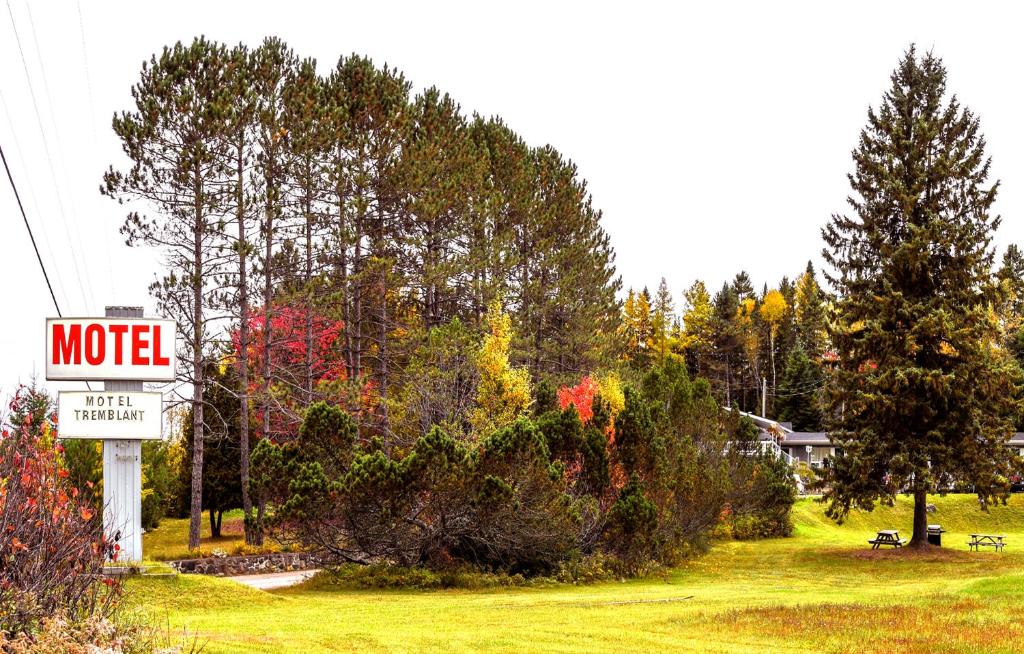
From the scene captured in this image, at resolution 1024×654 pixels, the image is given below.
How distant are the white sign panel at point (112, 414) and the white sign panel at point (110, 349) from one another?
0.31m

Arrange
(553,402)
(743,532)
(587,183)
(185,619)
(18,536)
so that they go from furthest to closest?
(587,183), (743,532), (553,402), (185,619), (18,536)

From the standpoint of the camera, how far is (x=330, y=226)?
3744cm

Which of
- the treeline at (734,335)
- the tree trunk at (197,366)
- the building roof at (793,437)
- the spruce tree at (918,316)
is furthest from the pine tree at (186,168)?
the treeline at (734,335)

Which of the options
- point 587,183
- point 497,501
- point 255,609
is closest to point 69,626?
point 255,609

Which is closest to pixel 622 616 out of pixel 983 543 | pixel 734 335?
pixel 983 543

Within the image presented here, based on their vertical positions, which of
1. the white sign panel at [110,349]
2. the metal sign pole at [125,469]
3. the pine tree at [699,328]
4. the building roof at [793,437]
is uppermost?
the pine tree at [699,328]

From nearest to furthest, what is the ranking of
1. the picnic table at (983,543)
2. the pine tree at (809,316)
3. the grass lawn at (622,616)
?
the grass lawn at (622,616) < the picnic table at (983,543) < the pine tree at (809,316)

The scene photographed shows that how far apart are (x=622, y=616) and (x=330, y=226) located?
75.0 ft

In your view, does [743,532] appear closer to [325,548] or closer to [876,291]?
[876,291]

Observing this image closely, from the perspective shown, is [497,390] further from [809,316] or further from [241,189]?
[809,316]

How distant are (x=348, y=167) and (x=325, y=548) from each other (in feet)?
53.6

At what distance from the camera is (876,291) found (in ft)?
115

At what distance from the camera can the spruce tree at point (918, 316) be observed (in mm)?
33375

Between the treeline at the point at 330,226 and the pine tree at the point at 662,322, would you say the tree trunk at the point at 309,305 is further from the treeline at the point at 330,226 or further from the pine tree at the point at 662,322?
the pine tree at the point at 662,322
